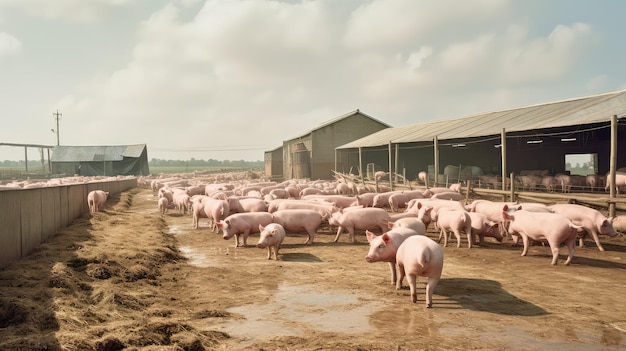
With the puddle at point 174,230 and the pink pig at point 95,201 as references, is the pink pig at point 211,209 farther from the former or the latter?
the pink pig at point 95,201

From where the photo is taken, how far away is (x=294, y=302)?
657 centimetres

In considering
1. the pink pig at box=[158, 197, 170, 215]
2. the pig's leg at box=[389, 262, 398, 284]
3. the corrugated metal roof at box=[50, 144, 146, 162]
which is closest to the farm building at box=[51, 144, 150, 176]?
the corrugated metal roof at box=[50, 144, 146, 162]

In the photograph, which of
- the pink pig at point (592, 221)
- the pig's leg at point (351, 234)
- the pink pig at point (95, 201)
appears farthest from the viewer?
the pink pig at point (95, 201)

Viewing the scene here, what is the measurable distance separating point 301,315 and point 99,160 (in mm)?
63986

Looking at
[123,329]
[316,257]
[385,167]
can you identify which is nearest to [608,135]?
[385,167]

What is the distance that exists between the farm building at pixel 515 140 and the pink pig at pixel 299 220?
8.38 meters

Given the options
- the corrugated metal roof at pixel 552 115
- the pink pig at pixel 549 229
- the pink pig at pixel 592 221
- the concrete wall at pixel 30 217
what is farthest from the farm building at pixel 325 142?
the pink pig at pixel 549 229

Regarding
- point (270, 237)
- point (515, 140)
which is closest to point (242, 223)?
point (270, 237)

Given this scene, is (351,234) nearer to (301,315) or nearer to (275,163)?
(301,315)

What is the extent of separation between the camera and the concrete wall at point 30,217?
779cm

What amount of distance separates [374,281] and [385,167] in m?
33.3

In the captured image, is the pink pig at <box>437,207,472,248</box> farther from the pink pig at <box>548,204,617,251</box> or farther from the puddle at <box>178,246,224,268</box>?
the puddle at <box>178,246,224,268</box>

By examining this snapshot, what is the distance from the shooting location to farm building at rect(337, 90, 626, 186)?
16906 millimetres

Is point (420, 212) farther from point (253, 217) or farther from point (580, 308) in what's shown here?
point (580, 308)
